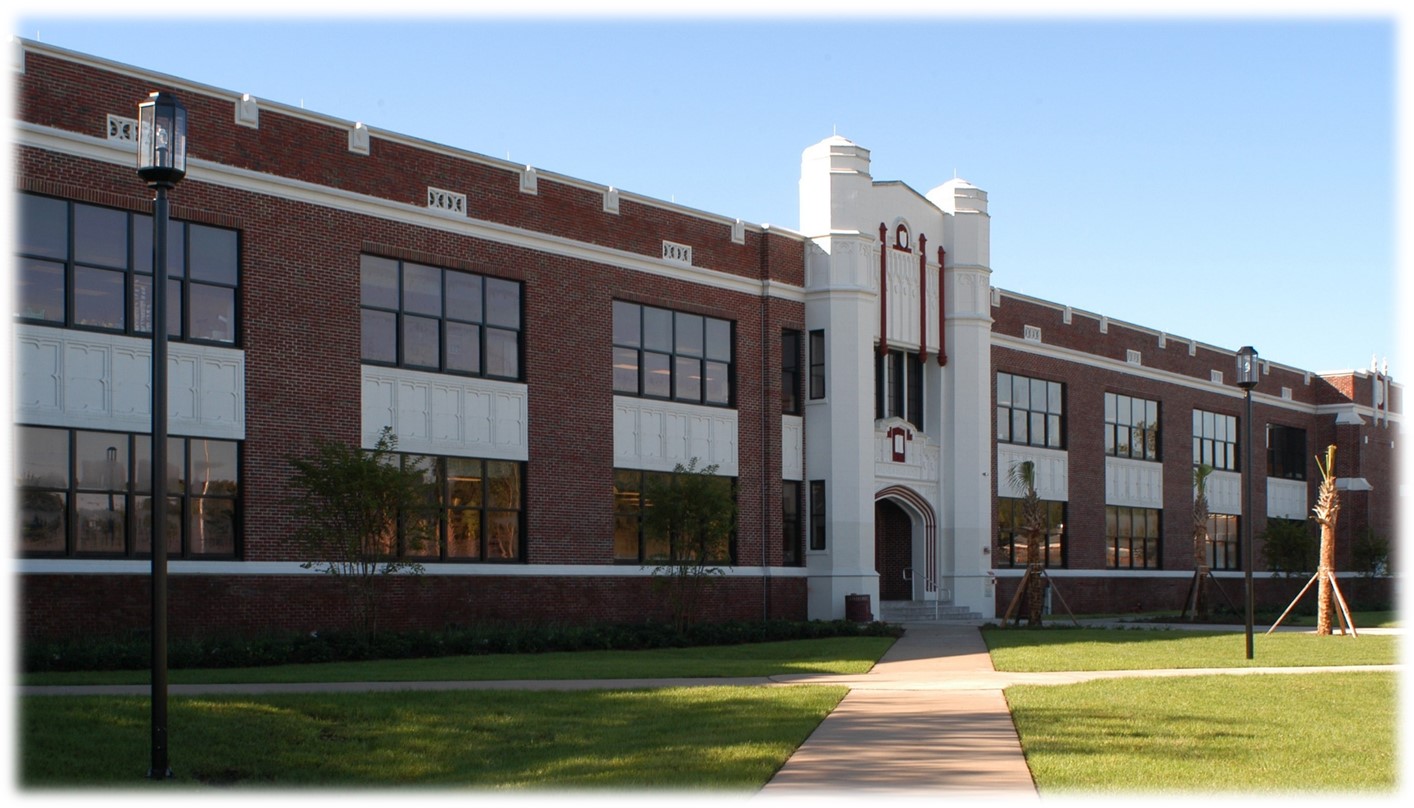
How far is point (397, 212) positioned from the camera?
27.2m

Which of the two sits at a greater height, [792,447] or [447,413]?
[447,413]

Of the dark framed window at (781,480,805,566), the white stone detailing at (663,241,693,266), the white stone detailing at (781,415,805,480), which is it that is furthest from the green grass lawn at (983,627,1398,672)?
the white stone detailing at (663,241,693,266)

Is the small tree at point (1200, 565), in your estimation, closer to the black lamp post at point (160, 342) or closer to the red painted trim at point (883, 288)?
the red painted trim at point (883, 288)

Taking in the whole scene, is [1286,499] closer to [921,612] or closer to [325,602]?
[921,612]

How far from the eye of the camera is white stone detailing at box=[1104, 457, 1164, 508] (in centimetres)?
4650

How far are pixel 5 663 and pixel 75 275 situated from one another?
9665 mm

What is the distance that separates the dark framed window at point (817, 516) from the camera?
35.2 m

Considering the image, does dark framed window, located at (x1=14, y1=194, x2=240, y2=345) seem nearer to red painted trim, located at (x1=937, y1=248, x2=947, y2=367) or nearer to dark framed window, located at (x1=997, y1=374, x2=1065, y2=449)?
red painted trim, located at (x1=937, y1=248, x2=947, y2=367)

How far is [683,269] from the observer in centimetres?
3281

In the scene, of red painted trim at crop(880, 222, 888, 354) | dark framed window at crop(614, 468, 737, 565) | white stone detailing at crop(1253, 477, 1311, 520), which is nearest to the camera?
dark framed window at crop(614, 468, 737, 565)

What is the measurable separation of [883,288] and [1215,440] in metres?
20.6

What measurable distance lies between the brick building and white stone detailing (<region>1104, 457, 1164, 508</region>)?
137 cm

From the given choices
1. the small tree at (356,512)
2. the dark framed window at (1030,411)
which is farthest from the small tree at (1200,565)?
the small tree at (356,512)

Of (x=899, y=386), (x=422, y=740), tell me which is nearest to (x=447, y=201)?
(x=899, y=386)
